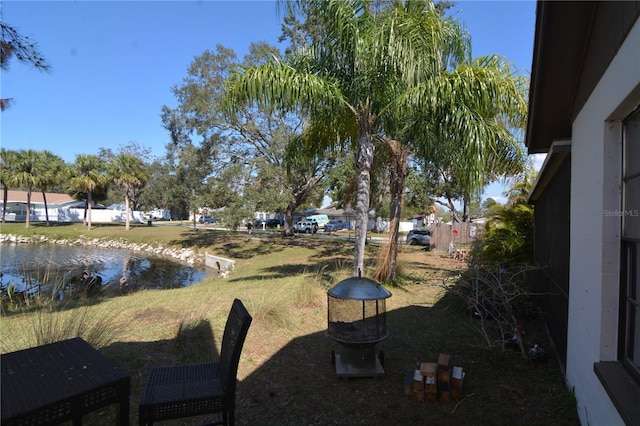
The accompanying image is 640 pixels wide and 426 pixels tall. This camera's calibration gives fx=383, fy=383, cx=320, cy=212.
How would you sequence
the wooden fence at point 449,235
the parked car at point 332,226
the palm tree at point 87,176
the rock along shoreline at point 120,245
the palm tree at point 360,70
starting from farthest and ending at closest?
the parked car at point 332,226 < the palm tree at point 87,176 < the rock along shoreline at point 120,245 < the wooden fence at point 449,235 < the palm tree at point 360,70

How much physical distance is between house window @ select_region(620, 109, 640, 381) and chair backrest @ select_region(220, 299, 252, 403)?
7.88ft

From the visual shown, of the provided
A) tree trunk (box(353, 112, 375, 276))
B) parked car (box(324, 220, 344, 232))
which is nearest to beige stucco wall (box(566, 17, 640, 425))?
tree trunk (box(353, 112, 375, 276))

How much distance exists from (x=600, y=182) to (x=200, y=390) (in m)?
3.16

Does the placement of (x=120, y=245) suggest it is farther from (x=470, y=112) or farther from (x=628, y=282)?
(x=628, y=282)

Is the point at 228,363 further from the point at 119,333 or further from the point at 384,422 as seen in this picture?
the point at 119,333

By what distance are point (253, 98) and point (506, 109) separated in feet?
16.4

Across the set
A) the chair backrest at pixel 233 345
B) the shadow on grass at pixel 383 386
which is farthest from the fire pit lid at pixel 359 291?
the chair backrest at pixel 233 345

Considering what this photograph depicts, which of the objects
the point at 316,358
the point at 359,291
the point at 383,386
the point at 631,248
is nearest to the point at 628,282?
the point at 631,248

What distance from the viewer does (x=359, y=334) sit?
176 inches

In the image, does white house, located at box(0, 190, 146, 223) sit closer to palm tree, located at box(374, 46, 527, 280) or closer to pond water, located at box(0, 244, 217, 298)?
pond water, located at box(0, 244, 217, 298)

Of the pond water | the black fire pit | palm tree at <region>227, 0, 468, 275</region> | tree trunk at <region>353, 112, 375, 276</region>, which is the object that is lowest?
the pond water

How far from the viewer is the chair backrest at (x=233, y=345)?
8.46 feet

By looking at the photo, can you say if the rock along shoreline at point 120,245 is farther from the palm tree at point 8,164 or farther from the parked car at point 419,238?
the parked car at point 419,238

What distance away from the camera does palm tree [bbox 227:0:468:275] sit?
7.34 m
